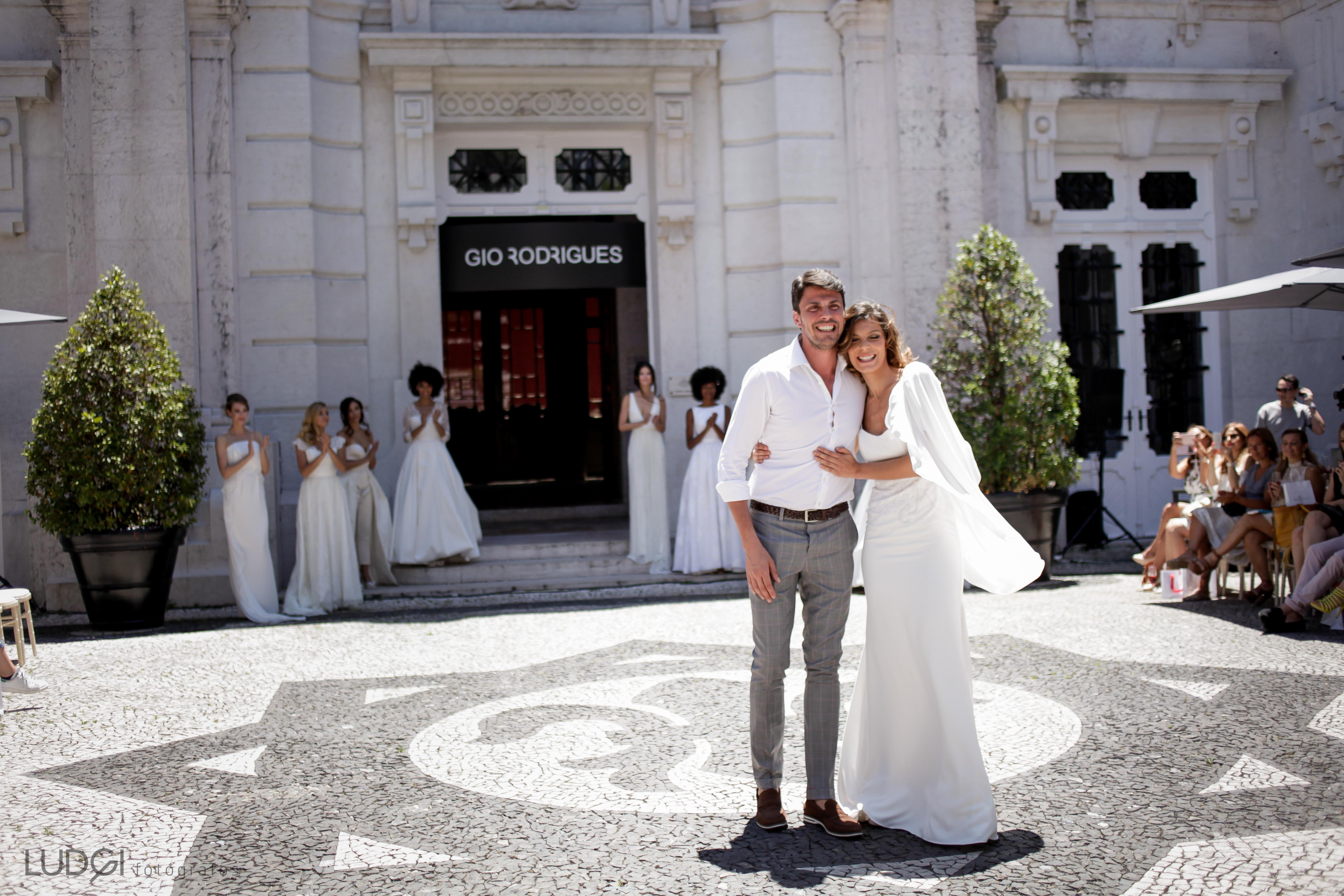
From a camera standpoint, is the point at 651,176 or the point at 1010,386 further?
the point at 651,176

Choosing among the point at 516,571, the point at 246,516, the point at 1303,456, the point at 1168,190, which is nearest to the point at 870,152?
the point at 1168,190

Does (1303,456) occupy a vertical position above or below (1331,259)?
below

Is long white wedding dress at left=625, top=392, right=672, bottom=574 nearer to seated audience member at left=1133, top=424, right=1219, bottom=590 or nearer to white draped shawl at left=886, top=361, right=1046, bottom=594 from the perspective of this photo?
seated audience member at left=1133, top=424, right=1219, bottom=590

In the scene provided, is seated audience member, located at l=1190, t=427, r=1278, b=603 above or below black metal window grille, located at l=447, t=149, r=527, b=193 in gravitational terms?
below

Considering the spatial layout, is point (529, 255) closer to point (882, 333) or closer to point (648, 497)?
point (648, 497)

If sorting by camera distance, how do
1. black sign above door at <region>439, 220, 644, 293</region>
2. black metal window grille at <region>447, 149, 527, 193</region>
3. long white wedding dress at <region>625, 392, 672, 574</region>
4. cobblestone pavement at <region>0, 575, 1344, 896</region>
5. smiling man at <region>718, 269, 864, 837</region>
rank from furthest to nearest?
black metal window grille at <region>447, 149, 527, 193</region>, black sign above door at <region>439, 220, 644, 293</region>, long white wedding dress at <region>625, 392, 672, 574</region>, smiling man at <region>718, 269, 864, 837</region>, cobblestone pavement at <region>0, 575, 1344, 896</region>

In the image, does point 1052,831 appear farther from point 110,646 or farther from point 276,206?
point 276,206

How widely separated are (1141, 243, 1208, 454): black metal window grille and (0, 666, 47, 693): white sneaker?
11.8m

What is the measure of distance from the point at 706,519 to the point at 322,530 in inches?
140

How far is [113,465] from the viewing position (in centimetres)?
880

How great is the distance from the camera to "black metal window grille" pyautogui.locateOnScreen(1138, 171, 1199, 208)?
1348 cm

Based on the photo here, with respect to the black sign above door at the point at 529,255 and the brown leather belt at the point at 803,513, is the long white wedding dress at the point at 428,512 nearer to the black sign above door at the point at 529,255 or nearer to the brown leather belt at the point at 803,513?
the black sign above door at the point at 529,255

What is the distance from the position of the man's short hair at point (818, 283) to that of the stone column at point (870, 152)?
8265 mm

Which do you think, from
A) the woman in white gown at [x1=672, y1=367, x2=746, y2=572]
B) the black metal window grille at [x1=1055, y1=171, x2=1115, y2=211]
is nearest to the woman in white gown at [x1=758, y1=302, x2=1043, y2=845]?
the woman in white gown at [x1=672, y1=367, x2=746, y2=572]
